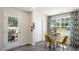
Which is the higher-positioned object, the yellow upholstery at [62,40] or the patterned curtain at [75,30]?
the patterned curtain at [75,30]

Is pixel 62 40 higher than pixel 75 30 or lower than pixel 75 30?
lower

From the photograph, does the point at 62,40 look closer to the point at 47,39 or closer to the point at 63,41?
the point at 63,41

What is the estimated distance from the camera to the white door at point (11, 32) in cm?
179

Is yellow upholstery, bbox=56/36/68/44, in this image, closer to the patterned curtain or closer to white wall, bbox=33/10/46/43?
the patterned curtain

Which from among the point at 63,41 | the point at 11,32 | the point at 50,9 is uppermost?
the point at 50,9

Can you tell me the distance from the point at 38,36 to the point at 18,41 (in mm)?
329

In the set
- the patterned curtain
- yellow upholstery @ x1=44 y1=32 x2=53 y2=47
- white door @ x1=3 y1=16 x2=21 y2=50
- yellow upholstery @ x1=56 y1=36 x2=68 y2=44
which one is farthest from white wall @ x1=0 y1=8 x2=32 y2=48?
the patterned curtain

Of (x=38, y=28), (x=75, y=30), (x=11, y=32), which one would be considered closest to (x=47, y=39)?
(x=38, y=28)

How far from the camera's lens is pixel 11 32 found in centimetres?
185

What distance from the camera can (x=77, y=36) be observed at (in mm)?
1827

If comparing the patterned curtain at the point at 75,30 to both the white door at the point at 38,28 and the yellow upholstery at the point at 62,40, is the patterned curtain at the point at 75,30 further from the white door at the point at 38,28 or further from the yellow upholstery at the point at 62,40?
the white door at the point at 38,28

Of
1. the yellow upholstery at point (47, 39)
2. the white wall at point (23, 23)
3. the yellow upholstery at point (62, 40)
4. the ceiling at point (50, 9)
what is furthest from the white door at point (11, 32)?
the yellow upholstery at point (62, 40)

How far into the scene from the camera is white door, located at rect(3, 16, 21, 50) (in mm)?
1785
